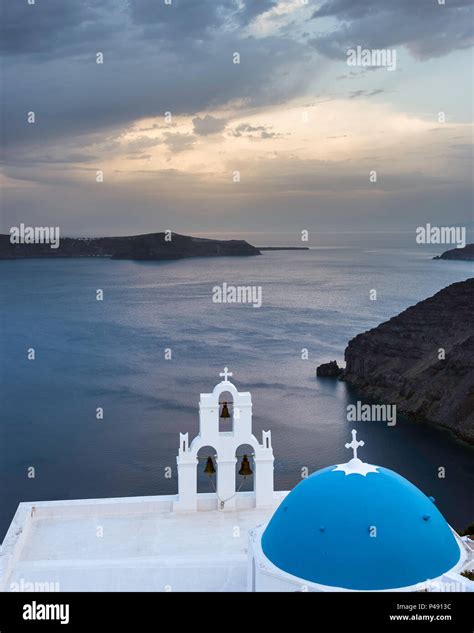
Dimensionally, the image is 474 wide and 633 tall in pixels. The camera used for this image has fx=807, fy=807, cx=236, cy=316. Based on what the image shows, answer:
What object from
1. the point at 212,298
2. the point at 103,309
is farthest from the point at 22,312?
the point at 212,298

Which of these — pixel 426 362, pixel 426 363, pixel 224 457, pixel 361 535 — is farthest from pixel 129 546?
pixel 426 362

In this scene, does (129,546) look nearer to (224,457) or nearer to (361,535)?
(224,457)

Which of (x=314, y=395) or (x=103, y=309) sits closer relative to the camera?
(x=314, y=395)

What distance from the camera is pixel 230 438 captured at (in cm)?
1825

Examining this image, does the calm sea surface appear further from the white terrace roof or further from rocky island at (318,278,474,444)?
the white terrace roof

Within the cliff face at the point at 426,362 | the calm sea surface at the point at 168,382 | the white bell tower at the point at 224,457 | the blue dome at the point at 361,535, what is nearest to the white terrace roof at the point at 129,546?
the white bell tower at the point at 224,457

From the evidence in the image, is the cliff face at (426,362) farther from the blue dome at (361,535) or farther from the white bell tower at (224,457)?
the blue dome at (361,535)

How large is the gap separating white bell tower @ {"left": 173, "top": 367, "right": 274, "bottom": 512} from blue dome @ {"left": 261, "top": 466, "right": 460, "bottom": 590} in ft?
16.8

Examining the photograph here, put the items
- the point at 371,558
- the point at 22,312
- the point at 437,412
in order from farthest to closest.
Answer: the point at 22,312 < the point at 437,412 < the point at 371,558

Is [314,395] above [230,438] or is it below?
below

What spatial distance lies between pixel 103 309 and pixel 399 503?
8085cm

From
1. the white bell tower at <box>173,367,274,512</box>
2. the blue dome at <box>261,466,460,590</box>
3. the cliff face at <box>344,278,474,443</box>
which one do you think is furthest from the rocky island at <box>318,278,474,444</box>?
the blue dome at <box>261,466,460,590</box>

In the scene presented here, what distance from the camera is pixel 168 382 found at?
53781mm
